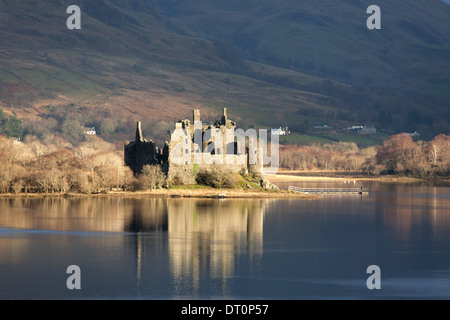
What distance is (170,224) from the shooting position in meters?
79.8

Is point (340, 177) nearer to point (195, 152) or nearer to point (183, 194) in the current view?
point (195, 152)

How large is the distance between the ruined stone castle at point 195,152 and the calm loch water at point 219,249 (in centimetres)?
605

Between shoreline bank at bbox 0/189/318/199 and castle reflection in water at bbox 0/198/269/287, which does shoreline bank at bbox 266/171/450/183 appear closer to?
shoreline bank at bbox 0/189/318/199

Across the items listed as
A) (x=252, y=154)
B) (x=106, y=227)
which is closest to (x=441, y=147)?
(x=252, y=154)

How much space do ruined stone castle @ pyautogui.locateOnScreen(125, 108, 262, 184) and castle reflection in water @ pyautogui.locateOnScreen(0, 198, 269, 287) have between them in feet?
19.5

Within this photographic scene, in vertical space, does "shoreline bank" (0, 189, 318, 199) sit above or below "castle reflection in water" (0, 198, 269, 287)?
above

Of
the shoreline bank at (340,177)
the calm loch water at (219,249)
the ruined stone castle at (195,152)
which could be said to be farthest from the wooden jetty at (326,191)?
the shoreline bank at (340,177)

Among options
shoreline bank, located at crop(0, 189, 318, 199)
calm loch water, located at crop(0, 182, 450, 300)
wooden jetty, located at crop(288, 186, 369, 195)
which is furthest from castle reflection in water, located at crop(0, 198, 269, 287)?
wooden jetty, located at crop(288, 186, 369, 195)

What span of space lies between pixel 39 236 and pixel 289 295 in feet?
97.3

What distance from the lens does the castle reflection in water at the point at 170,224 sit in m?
61.2

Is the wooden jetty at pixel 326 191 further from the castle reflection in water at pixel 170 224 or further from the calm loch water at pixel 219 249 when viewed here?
the castle reflection in water at pixel 170 224

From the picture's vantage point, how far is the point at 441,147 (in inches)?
7293

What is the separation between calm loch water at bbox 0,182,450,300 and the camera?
52.1 meters

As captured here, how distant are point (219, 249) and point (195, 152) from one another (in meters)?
45.3
